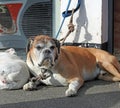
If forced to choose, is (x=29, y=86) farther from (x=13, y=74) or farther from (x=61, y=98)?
(x=61, y=98)

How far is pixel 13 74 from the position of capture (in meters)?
5.77

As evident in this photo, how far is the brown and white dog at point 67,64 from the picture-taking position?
5617mm

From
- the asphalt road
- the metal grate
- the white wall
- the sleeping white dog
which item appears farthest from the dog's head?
the metal grate

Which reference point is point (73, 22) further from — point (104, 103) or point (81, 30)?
point (104, 103)

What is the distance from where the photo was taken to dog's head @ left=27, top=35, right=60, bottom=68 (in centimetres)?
555

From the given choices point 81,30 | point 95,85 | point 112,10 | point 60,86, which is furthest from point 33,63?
point 112,10

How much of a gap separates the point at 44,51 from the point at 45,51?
1 cm

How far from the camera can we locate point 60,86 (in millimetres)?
5895

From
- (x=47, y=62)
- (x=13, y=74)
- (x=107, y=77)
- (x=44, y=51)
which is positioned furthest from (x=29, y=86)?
(x=107, y=77)

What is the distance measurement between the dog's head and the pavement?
38 centimetres

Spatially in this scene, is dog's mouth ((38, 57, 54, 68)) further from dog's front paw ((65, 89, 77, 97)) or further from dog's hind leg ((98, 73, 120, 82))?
dog's hind leg ((98, 73, 120, 82))

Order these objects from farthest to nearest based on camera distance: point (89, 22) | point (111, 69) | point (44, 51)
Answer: point (89, 22)
point (111, 69)
point (44, 51)

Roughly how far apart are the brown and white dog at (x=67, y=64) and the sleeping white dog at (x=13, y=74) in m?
0.11

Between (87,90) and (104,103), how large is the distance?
0.61 m
